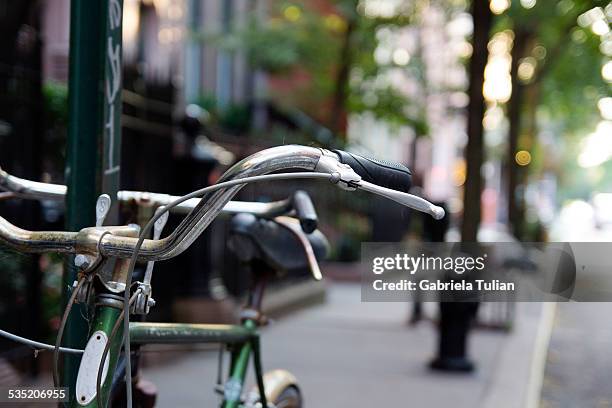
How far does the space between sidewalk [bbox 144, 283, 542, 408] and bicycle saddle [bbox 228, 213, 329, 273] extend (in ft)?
8.80

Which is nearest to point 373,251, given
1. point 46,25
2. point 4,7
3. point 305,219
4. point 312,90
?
point 305,219

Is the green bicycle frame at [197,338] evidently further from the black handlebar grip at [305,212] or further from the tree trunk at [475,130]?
the tree trunk at [475,130]

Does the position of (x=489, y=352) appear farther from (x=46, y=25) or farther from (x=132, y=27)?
(x=46, y=25)

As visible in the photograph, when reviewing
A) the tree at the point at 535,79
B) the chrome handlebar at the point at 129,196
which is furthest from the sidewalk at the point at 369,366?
the tree at the point at 535,79

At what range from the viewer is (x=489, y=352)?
878 cm

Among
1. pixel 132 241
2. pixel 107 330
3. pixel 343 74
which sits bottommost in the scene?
pixel 107 330

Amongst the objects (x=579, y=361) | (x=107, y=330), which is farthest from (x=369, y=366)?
(x=107, y=330)

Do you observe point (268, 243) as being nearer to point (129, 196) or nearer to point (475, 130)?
point (129, 196)

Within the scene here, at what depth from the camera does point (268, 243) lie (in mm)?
3174

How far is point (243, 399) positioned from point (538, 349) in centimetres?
655

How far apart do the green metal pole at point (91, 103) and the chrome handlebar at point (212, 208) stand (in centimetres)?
64

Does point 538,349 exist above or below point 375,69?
below

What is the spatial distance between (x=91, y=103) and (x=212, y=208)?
1.02 m

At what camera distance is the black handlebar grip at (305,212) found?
8.99ft
